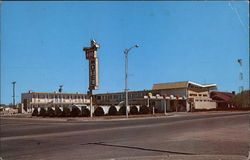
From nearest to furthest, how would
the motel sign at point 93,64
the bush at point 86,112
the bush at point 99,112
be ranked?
1. the motel sign at point 93,64
2. the bush at point 86,112
3. the bush at point 99,112

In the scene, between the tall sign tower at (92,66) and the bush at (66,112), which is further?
the bush at (66,112)

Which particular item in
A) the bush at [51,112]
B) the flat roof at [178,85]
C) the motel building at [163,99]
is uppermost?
the flat roof at [178,85]

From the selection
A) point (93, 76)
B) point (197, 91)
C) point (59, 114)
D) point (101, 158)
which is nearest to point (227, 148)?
point (101, 158)

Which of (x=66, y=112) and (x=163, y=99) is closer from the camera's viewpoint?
(x=66, y=112)

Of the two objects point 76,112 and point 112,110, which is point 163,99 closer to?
point 112,110

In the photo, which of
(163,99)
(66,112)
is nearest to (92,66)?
(66,112)

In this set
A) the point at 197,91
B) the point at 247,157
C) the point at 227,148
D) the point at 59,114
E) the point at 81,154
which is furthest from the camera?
the point at 197,91

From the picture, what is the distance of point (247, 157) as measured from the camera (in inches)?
306

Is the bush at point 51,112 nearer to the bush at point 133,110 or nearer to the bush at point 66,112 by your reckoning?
the bush at point 66,112

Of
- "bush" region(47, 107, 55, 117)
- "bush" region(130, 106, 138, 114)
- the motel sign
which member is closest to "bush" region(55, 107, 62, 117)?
"bush" region(47, 107, 55, 117)

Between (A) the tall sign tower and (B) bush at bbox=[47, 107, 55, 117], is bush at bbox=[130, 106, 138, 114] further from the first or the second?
(B) bush at bbox=[47, 107, 55, 117]

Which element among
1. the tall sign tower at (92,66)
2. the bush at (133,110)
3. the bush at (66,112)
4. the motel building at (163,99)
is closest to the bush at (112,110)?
the bush at (133,110)

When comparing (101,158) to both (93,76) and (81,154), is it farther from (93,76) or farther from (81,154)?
(93,76)

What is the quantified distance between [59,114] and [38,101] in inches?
1260
